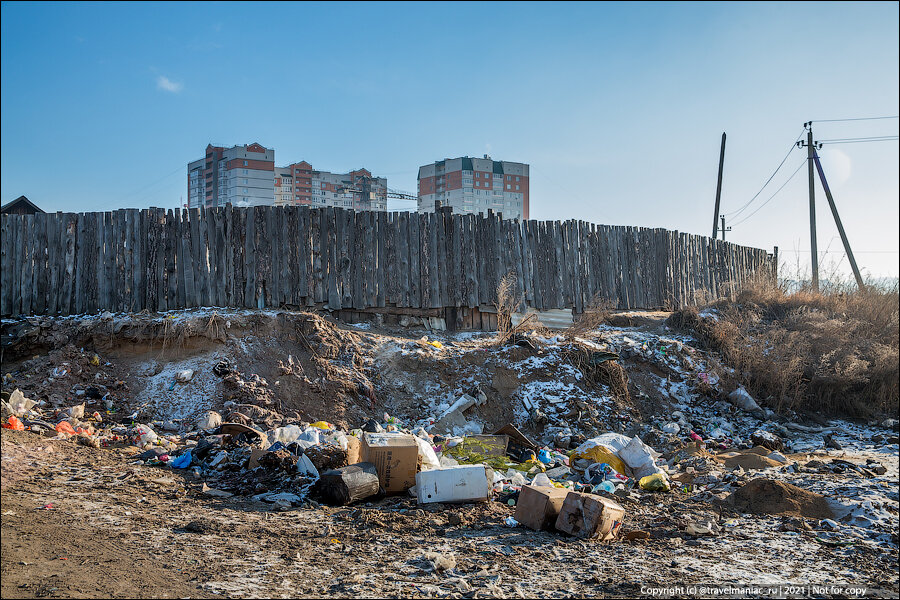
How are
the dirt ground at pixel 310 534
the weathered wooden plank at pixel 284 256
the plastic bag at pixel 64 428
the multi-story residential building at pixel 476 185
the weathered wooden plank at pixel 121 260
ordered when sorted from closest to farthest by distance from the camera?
1. the dirt ground at pixel 310 534
2. the plastic bag at pixel 64 428
3. the weathered wooden plank at pixel 121 260
4. the weathered wooden plank at pixel 284 256
5. the multi-story residential building at pixel 476 185

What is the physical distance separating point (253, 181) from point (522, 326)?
34069 mm

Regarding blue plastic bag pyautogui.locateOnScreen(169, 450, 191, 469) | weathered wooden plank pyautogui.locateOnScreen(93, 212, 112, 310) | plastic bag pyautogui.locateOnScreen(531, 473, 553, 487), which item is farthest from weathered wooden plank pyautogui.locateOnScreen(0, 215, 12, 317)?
plastic bag pyautogui.locateOnScreen(531, 473, 553, 487)

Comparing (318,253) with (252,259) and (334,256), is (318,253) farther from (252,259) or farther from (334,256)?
(252,259)

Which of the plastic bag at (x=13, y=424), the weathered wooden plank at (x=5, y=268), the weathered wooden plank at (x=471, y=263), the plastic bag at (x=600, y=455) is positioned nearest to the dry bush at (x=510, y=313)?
the weathered wooden plank at (x=471, y=263)

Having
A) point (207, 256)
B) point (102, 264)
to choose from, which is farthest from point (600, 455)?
point (102, 264)

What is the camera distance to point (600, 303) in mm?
12430

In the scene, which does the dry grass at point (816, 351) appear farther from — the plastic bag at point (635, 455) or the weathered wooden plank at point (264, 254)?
the weathered wooden plank at point (264, 254)

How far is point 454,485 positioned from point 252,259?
5.82 m

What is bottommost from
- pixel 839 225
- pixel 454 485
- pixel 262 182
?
pixel 454 485

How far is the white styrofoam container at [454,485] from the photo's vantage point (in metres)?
5.19

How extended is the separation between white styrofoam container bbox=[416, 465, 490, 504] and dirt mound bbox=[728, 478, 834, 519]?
2.55 m

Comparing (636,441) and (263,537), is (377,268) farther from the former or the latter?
(263,537)

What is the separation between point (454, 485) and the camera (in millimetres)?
5188

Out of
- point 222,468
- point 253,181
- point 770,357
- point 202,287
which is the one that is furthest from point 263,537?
point 253,181
